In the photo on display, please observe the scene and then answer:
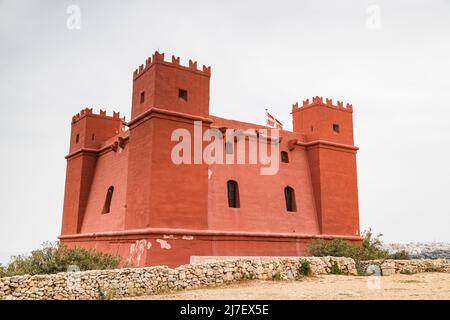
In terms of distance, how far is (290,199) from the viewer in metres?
22.7

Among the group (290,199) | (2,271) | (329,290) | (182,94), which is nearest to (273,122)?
(290,199)

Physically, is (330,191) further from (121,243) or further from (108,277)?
(108,277)

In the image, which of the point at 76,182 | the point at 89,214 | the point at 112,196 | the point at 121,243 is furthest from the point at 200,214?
the point at 76,182

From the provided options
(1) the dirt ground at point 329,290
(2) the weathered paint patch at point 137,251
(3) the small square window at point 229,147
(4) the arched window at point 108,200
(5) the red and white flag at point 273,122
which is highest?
(5) the red and white flag at point 273,122

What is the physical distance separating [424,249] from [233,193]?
32.6m

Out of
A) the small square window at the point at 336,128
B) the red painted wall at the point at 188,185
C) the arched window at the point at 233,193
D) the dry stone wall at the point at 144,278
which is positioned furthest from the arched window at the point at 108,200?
the small square window at the point at 336,128

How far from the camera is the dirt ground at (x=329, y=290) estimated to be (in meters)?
11.8

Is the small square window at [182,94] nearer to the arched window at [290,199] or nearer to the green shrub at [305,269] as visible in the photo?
the arched window at [290,199]

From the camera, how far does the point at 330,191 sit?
23.3 meters

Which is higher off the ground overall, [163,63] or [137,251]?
[163,63]

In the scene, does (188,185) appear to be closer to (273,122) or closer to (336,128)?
(273,122)

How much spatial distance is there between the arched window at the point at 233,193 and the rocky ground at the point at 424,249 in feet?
79.1

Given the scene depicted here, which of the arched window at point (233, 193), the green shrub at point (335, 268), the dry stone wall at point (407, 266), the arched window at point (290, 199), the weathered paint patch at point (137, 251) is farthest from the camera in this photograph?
the arched window at point (290, 199)

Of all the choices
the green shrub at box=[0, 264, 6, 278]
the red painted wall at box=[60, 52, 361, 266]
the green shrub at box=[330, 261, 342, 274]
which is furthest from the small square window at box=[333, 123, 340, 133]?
the green shrub at box=[0, 264, 6, 278]
